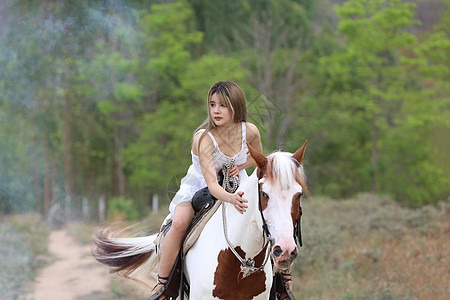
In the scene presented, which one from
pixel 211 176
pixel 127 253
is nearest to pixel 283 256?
pixel 211 176

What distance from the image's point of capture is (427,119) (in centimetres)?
2214

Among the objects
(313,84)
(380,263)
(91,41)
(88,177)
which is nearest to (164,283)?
(380,263)

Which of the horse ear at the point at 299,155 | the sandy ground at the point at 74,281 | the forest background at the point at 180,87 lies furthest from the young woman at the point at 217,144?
the forest background at the point at 180,87

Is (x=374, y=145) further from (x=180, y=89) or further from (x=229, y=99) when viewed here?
(x=229, y=99)

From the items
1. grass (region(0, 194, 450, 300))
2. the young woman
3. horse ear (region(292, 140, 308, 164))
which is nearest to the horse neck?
the young woman

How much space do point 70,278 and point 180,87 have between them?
18063 millimetres

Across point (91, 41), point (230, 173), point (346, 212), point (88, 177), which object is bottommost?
point (88, 177)

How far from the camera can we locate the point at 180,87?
1062 inches

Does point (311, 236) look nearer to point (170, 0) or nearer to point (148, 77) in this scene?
point (148, 77)

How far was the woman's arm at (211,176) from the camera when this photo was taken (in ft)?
10.3

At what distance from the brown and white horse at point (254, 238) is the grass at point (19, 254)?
6108mm

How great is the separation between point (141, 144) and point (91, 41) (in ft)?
18.6

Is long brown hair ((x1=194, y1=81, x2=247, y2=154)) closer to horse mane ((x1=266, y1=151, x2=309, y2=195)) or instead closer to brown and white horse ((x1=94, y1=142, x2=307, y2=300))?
brown and white horse ((x1=94, y1=142, x2=307, y2=300))

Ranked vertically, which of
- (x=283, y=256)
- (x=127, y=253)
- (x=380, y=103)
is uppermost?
(x=283, y=256)
